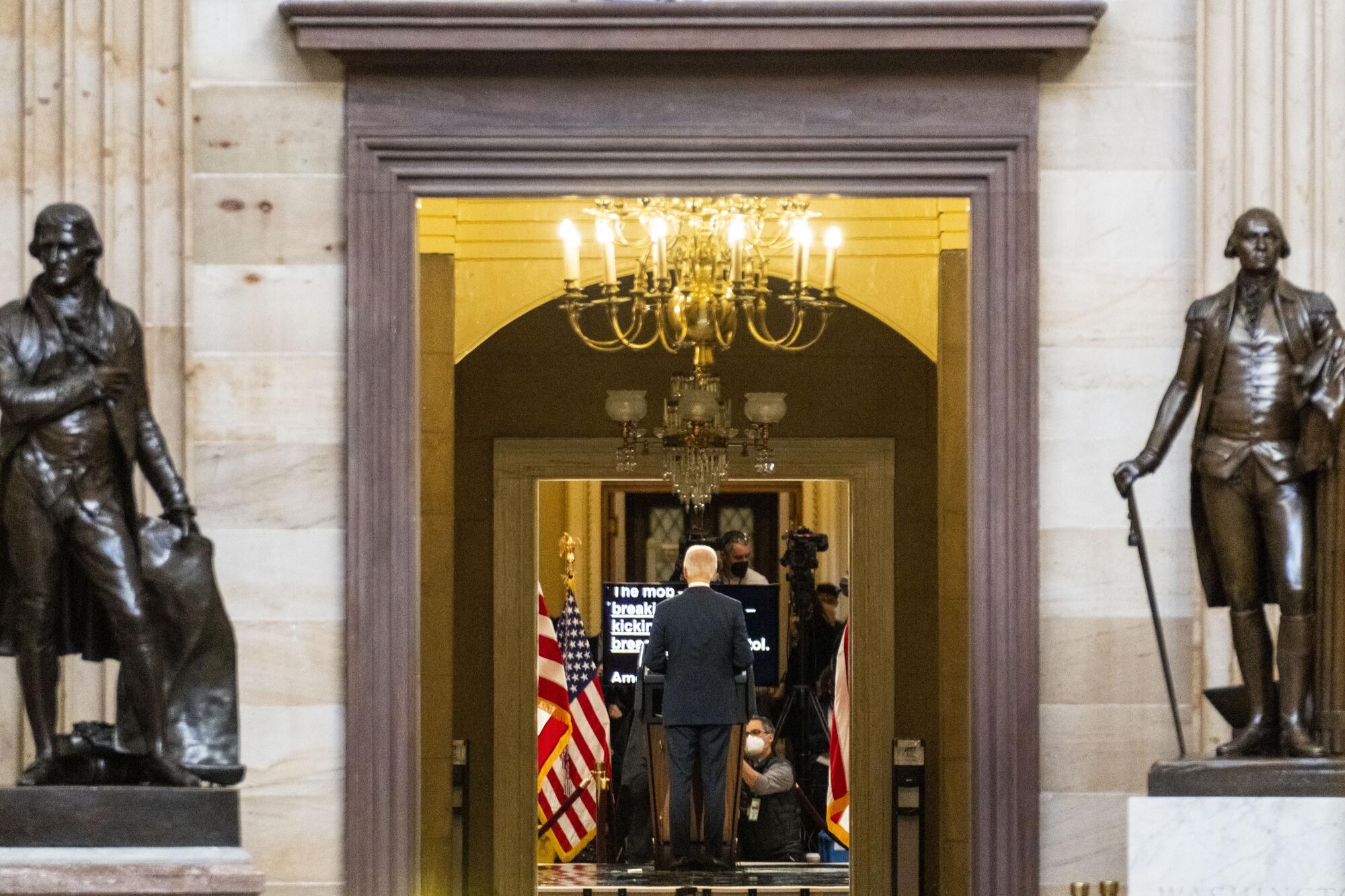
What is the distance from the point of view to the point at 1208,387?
27.4ft

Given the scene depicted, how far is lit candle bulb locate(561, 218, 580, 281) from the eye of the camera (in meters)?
12.1

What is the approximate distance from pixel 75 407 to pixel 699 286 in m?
5.25

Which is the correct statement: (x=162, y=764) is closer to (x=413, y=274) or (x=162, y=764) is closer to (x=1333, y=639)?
(x=413, y=274)

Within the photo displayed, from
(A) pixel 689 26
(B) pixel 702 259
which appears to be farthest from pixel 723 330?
(A) pixel 689 26

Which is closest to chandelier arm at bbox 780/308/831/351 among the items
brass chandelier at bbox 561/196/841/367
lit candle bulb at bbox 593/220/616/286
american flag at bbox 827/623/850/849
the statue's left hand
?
brass chandelier at bbox 561/196/841/367

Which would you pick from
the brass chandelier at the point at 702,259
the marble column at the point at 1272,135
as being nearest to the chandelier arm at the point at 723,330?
the brass chandelier at the point at 702,259

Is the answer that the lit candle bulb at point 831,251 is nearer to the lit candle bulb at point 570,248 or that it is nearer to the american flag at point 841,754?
the lit candle bulb at point 570,248

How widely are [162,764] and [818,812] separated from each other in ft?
30.4

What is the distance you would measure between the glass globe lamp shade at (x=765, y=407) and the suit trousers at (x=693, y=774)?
7.31ft

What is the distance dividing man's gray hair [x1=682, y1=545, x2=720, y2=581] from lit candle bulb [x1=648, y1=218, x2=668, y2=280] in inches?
56.9

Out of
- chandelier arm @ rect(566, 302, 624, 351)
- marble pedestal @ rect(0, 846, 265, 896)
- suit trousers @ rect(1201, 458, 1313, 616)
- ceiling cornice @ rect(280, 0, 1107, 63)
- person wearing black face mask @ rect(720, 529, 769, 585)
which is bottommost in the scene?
marble pedestal @ rect(0, 846, 265, 896)

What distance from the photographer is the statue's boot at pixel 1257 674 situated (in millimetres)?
8266

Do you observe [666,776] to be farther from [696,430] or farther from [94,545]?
[94,545]

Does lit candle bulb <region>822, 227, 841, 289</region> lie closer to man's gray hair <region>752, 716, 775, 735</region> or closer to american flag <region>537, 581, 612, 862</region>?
man's gray hair <region>752, 716, 775, 735</region>
